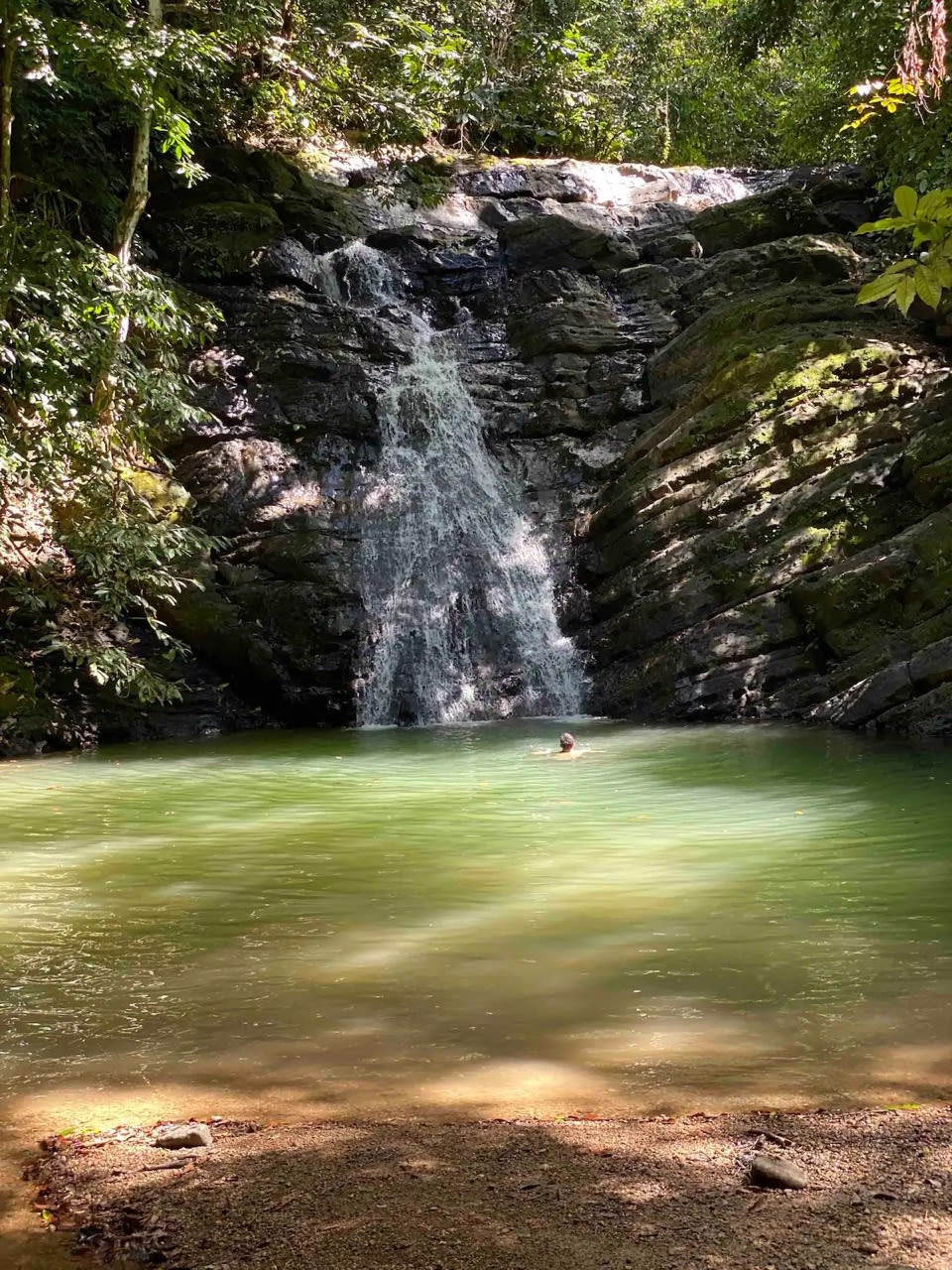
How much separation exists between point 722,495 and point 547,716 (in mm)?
3799

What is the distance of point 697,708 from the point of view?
13.1 meters

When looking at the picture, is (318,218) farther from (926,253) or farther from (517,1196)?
(517,1196)

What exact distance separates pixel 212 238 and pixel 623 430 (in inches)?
304

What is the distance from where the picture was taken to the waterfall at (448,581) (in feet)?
48.6

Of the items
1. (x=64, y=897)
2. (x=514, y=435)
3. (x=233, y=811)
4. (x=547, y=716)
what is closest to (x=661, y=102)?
(x=514, y=435)

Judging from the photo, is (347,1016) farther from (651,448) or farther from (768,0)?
(768,0)

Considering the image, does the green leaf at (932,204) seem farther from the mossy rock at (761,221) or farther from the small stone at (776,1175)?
the mossy rock at (761,221)

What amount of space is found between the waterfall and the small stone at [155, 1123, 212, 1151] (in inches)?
469

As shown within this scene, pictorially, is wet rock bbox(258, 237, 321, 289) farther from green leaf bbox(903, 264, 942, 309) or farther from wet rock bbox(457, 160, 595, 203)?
green leaf bbox(903, 264, 942, 309)

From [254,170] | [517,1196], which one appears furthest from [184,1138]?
[254,170]

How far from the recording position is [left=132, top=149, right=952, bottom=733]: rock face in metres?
13.0

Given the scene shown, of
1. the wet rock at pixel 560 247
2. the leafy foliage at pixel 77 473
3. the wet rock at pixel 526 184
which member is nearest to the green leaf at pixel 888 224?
the leafy foliage at pixel 77 473

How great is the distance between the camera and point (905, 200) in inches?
90.6

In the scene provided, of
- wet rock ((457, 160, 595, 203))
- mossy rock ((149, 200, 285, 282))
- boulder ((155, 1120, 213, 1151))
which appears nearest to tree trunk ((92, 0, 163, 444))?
mossy rock ((149, 200, 285, 282))
